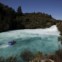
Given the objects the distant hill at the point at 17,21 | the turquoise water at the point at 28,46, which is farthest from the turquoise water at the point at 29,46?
the distant hill at the point at 17,21

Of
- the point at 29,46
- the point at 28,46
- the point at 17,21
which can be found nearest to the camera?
the point at 28,46

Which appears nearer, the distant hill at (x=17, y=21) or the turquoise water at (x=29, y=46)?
the turquoise water at (x=29, y=46)

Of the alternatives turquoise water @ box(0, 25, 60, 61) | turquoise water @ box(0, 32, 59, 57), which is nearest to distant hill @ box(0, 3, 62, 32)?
turquoise water @ box(0, 25, 60, 61)

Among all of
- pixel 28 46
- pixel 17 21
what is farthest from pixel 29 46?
pixel 17 21

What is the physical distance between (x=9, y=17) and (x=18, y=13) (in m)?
8.06

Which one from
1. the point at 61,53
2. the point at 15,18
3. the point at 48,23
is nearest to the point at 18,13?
the point at 15,18

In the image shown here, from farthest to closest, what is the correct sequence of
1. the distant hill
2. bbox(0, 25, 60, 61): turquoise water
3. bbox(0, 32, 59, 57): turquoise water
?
the distant hill
bbox(0, 32, 59, 57): turquoise water
bbox(0, 25, 60, 61): turquoise water

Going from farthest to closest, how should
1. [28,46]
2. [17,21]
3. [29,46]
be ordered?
[17,21] → [29,46] → [28,46]

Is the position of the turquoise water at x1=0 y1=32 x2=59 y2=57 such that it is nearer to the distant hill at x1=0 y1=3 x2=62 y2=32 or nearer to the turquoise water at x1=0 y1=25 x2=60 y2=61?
the turquoise water at x1=0 y1=25 x2=60 y2=61

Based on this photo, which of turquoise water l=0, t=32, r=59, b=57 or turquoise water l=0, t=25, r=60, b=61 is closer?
turquoise water l=0, t=25, r=60, b=61

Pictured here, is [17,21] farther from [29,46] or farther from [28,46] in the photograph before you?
[28,46]

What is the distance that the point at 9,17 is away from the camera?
42000 millimetres

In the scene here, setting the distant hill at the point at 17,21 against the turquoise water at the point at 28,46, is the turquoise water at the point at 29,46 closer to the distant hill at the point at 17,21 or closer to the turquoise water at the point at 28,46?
the turquoise water at the point at 28,46

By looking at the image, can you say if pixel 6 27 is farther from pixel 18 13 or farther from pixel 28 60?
pixel 28 60
